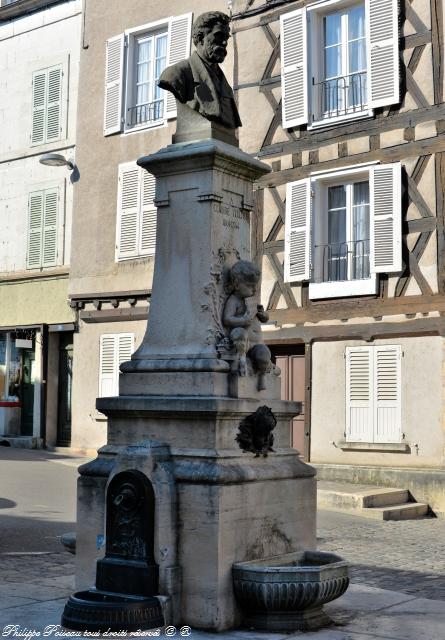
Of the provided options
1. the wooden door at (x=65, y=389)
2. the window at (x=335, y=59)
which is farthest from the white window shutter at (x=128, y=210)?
the window at (x=335, y=59)

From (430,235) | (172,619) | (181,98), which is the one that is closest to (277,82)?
(430,235)

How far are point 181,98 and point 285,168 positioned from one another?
30.7 feet

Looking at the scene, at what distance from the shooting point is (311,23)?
50.2ft

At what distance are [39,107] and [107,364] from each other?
592 centimetres

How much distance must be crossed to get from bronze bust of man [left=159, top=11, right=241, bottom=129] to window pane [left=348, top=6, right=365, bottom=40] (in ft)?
29.7

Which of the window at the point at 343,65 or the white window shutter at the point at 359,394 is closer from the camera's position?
the white window shutter at the point at 359,394

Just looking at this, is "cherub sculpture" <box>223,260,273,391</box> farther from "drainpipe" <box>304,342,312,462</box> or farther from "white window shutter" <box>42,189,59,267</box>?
"white window shutter" <box>42,189,59,267</box>

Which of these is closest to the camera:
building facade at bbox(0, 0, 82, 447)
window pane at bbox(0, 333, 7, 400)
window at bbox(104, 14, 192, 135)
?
window at bbox(104, 14, 192, 135)

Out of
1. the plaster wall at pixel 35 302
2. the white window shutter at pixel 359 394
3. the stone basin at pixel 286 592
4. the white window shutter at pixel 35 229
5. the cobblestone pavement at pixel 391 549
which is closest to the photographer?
the stone basin at pixel 286 592

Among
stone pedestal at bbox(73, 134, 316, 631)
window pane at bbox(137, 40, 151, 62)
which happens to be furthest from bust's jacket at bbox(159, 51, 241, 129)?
window pane at bbox(137, 40, 151, 62)

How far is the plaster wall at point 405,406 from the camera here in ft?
43.9

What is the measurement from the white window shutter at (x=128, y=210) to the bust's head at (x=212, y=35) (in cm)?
1143

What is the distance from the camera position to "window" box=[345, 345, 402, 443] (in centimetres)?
1389

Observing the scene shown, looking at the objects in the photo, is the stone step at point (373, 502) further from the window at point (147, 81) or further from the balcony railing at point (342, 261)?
the window at point (147, 81)
